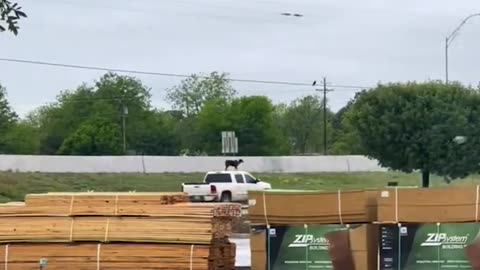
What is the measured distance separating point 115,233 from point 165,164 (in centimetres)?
4761

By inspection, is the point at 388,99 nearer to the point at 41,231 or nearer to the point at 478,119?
the point at 478,119

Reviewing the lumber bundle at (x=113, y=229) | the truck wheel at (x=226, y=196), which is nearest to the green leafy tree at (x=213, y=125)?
the truck wheel at (x=226, y=196)

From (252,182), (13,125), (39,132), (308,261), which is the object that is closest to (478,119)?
(252,182)

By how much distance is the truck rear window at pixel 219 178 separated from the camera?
46.1 meters

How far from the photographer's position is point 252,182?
152ft

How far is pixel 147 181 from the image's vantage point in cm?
5338

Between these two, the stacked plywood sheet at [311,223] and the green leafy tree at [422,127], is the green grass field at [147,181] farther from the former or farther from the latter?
the stacked plywood sheet at [311,223]

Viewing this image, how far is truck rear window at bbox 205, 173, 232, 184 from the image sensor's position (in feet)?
151

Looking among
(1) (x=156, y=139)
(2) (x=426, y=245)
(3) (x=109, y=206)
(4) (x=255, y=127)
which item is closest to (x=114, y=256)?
(3) (x=109, y=206)

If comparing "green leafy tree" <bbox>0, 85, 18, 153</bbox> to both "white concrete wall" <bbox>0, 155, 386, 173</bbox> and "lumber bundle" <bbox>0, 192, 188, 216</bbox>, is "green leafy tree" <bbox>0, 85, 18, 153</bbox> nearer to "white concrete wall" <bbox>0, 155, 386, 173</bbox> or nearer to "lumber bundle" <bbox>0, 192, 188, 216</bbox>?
"white concrete wall" <bbox>0, 155, 386, 173</bbox>

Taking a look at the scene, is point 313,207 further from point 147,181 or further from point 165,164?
point 165,164

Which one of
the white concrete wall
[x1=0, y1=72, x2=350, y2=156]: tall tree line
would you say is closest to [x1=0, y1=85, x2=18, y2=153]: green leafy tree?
[x1=0, y1=72, x2=350, y2=156]: tall tree line

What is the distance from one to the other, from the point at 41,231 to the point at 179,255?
1.98 m

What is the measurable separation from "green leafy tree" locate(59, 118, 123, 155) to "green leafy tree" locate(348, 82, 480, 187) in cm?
4967
